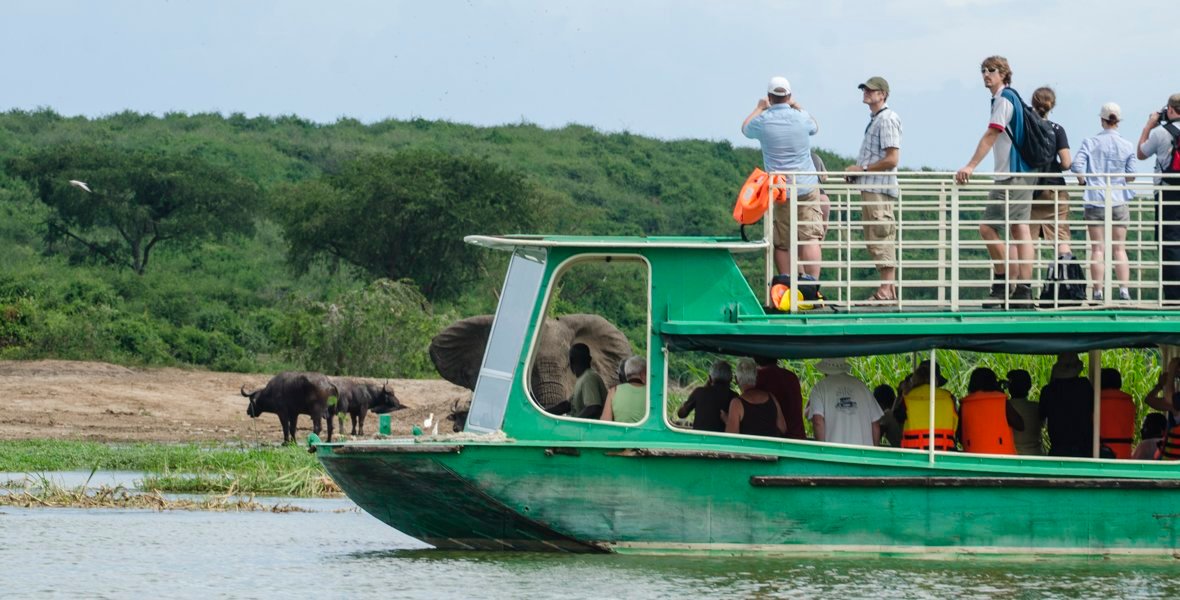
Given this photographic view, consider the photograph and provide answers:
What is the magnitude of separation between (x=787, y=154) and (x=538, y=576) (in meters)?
3.23

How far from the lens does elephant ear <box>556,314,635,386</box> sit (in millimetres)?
17609

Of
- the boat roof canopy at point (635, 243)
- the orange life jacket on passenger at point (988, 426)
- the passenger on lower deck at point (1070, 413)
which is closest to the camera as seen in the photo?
the boat roof canopy at point (635, 243)

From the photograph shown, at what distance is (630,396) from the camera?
11945 mm

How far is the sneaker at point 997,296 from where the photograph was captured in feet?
39.2

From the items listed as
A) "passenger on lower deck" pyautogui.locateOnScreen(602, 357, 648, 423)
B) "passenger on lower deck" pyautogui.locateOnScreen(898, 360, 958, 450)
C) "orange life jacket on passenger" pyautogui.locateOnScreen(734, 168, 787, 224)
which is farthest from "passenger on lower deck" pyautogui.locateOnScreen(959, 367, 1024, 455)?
"passenger on lower deck" pyautogui.locateOnScreen(602, 357, 648, 423)

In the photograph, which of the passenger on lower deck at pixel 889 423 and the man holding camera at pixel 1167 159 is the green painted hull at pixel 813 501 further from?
the man holding camera at pixel 1167 159

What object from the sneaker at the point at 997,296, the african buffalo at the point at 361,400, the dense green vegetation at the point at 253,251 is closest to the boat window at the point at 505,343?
the sneaker at the point at 997,296

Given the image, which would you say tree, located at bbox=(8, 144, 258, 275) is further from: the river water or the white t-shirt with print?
the white t-shirt with print

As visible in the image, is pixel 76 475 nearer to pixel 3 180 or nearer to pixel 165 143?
pixel 3 180

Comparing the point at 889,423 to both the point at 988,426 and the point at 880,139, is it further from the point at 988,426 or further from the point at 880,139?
the point at 880,139

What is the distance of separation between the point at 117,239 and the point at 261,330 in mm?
9542

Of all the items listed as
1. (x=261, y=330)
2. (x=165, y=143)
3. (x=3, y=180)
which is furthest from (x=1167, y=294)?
(x=165, y=143)

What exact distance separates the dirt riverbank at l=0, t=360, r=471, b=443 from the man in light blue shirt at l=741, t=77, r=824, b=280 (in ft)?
47.9

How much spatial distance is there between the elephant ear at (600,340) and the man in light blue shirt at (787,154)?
5.09m
